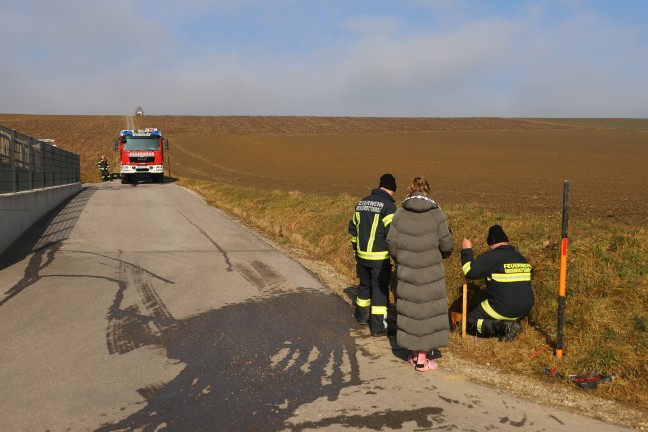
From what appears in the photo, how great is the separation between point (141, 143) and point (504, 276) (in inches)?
1117

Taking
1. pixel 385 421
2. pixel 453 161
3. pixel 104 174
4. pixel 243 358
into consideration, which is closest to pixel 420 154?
pixel 453 161

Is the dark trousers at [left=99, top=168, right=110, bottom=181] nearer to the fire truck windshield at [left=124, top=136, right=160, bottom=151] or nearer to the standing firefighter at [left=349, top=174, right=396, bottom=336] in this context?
the fire truck windshield at [left=124, top=136, right=160, bottom=151]

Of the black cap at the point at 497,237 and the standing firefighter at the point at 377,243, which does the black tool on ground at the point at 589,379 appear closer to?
the black cap at the point at 497,237

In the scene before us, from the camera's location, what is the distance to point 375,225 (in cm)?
634

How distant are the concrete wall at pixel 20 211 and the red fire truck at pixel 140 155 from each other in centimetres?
1335

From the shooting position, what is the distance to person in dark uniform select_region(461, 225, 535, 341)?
19.4ft

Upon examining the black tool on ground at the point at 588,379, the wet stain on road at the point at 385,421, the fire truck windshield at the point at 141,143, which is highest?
the fire truck windshield at the point at 141,143

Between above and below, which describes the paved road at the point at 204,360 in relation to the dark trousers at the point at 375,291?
below

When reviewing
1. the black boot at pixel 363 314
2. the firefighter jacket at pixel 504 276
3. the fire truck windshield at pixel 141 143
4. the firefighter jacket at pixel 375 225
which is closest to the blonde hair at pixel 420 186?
the firefighter jacket at pixel 375 225

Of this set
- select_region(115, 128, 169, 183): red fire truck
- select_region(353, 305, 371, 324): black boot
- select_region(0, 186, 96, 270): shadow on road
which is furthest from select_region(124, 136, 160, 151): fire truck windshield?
select_region(353, 305, 371, 324): black boot

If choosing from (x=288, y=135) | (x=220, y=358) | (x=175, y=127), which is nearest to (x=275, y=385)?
(x=220, y=358)

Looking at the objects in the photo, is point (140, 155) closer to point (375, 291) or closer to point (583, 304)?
point (375, 291)

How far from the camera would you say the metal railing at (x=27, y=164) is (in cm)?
1209

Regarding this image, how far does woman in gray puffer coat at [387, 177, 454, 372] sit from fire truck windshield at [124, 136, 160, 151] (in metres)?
28.0
